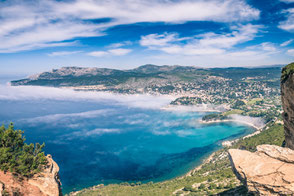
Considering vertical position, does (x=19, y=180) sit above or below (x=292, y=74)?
below

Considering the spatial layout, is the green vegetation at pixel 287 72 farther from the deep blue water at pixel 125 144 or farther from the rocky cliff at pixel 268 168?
the deep blue water at pixel 125 144

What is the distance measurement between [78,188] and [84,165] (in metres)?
20.7

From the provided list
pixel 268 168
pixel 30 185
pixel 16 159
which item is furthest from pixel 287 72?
pixel 16 159

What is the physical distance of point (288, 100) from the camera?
20.0 meters

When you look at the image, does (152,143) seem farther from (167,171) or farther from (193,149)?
(167,171)

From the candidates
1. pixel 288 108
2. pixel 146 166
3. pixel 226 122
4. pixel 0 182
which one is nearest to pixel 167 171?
pixel 146 166

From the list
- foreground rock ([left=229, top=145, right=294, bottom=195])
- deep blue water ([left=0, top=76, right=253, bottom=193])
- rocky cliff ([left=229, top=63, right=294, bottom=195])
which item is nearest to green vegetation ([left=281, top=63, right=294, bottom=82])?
rocky cliff ([left=229, top=63, right=294, bottom=195])

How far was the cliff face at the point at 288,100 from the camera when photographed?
19.5 meters

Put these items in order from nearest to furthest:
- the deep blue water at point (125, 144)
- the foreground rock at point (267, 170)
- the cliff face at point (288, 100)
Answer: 1. the foreground rock at point (267, 170)
2. the cliff face at point (288, 100)
3. the deep blue water at point (125, 144)

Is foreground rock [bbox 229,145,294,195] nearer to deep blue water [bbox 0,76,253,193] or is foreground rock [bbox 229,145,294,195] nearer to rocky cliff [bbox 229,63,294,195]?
rocky cliff [bbox 229,63,294,195]

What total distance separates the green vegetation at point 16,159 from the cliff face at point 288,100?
25790mm

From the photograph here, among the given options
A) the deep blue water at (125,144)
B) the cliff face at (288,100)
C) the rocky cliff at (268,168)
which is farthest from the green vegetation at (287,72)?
the deep blue water at (125,144)

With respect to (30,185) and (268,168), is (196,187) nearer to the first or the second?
(268,168)

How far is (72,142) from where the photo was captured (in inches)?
4747
